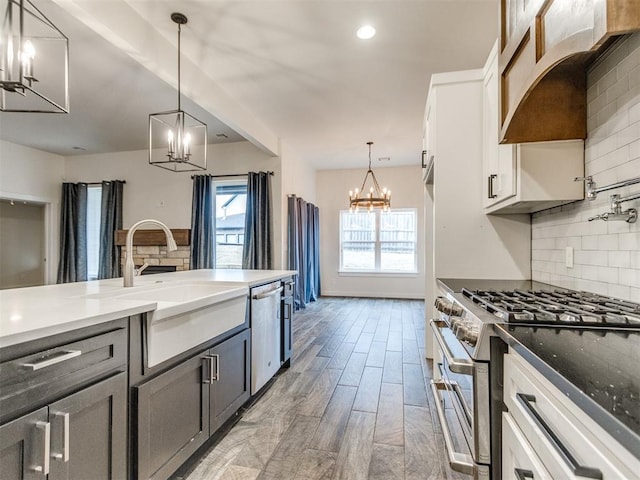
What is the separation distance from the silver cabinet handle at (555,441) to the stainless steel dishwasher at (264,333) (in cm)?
176

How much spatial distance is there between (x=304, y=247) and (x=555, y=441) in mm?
5413

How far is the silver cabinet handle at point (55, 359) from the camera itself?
926 millimetres

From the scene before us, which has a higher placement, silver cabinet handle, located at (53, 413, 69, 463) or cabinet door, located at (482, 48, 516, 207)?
cabinet door, located at (482, 48, 516, 207)

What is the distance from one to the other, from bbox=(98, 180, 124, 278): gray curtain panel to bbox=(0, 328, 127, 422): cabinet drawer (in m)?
5.21

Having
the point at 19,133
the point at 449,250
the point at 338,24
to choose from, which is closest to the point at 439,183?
the point at 449,250

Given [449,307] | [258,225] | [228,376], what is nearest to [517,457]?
[449,307]

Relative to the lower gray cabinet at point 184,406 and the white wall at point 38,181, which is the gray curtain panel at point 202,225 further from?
the lower gray cabinet at point 184,406

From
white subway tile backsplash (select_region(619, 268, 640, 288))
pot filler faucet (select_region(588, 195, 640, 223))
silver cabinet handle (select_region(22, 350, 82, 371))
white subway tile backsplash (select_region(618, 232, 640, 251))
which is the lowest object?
silver cabinet handle (select_region(22, 350, 82, 371))

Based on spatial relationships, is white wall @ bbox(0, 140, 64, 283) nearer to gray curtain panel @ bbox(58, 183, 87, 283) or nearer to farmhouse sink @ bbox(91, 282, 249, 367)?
gray curtain panel @ bbox(58, 183, 87, 283)

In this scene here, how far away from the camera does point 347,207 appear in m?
7.36

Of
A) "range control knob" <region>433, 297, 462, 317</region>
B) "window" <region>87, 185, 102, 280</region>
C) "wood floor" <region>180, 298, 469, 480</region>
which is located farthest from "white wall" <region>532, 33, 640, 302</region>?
"window" <region>87, 185, 102, 280</region>

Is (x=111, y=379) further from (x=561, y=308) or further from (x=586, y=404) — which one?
(x=561, y=308)

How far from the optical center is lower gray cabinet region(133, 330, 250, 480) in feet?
4.38

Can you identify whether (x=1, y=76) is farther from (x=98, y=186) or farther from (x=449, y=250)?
(x=98, y=186)
